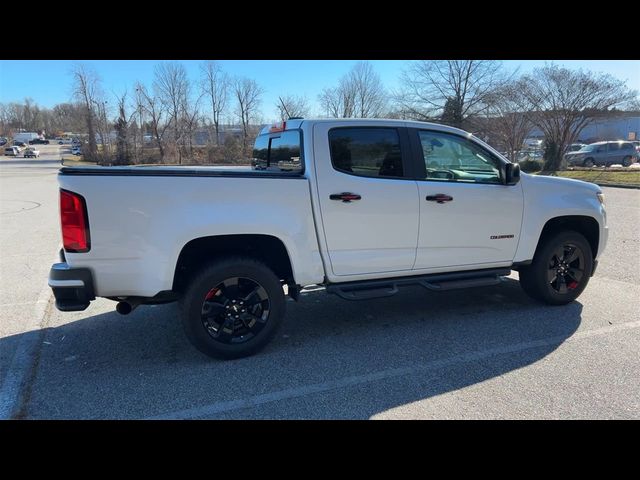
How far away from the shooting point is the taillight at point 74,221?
310 cm

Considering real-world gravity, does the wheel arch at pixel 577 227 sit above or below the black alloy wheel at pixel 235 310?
above

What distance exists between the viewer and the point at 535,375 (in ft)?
11.1

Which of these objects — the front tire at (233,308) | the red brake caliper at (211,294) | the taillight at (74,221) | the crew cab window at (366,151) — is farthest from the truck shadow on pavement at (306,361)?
the crew cab window at (366,151)

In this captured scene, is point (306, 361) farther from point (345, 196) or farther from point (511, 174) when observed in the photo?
point (511, 174)

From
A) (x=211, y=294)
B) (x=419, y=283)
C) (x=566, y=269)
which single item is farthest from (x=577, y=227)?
(x=211, y=294)

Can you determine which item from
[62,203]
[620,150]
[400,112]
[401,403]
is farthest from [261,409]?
[400,112]

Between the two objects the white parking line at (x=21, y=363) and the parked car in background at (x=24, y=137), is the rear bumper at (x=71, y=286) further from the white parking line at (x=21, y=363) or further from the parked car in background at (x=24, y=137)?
the parked car in background at (x=24, y=137)

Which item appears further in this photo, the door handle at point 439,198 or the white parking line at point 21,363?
the door handle at point 439,198

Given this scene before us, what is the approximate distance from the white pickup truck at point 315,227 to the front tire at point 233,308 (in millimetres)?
10

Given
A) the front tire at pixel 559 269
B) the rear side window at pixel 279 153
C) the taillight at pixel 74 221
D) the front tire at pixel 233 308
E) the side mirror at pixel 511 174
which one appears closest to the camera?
the taillight at pixel 74 221

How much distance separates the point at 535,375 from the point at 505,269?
5.04ft

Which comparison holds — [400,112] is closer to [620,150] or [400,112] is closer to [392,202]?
[620,150]

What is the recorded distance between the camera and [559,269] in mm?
4875

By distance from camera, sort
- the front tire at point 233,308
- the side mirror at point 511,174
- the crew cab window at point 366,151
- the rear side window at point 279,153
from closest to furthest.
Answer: the front tire at point 233,308, the crew cab window at point 366,151, the rear side window at point 279,153, the side mirror at point 511,174
